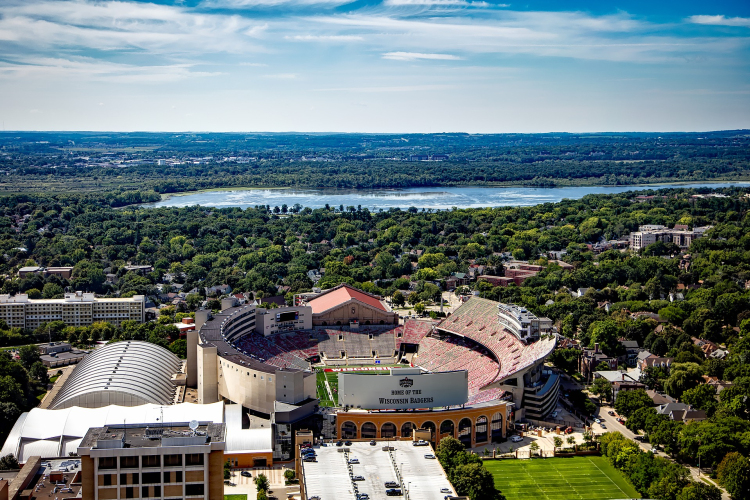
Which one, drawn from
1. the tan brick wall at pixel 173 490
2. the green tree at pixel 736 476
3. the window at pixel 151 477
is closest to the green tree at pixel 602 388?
the green tree at pixel 736 476

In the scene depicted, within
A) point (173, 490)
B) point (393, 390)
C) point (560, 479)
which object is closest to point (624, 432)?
point (560, 479)

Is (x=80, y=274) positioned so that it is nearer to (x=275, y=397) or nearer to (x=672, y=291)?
(x=275, y=397)

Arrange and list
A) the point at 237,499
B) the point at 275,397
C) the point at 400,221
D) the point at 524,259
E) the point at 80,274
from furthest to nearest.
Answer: the point at 400,221 → the point at 524,259 → the point at 80,274 → the point at 275,397 → the point at 237,499

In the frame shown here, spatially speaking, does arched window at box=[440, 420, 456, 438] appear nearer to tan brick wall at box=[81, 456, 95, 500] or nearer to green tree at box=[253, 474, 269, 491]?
green tree at box=[253, 474, 269, 491]

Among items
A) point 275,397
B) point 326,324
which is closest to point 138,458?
point 275,397

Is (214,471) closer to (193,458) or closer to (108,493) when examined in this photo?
(193,458)

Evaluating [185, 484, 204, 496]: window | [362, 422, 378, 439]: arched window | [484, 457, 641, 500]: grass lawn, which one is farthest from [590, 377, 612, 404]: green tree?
[185, 484, 204, 496]: window
